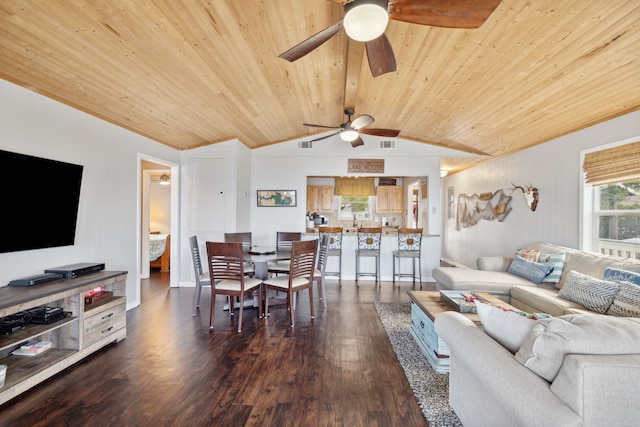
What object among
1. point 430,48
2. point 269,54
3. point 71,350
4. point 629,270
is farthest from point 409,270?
point 71,350

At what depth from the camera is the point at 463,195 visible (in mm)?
7086

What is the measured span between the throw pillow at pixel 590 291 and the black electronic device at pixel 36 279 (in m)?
4.68

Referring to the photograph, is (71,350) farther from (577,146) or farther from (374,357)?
(577,146)

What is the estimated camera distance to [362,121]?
3.70 metres

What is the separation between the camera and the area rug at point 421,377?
1.89 m

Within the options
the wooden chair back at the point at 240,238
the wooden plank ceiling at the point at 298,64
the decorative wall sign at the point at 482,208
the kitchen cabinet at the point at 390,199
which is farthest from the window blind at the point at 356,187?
the wooden chair back at the point at 240,238

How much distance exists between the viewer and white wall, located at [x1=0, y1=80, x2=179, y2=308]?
2564mm

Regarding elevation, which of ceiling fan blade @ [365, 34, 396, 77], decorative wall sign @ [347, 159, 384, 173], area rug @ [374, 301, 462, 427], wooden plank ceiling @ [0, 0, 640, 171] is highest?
wooden plank ceiling @ [0, 0, 640, 171]

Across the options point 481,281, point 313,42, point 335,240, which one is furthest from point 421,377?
point 335,240

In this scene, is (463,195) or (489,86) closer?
(489,86)

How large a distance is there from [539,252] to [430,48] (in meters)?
2.91

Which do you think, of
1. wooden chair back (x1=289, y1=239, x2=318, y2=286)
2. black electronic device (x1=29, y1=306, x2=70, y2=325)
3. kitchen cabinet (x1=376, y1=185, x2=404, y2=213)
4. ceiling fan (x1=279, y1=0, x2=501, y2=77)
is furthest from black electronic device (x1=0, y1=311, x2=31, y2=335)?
kitchen cabinet (x1=376, y1=185, x2=404, y2=213)

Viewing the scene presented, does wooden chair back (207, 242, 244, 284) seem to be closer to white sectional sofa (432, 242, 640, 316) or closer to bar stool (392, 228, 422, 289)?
white sectional sofa (432, 242, 640, 316)

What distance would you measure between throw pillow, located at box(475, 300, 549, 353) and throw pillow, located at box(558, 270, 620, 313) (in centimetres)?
176
